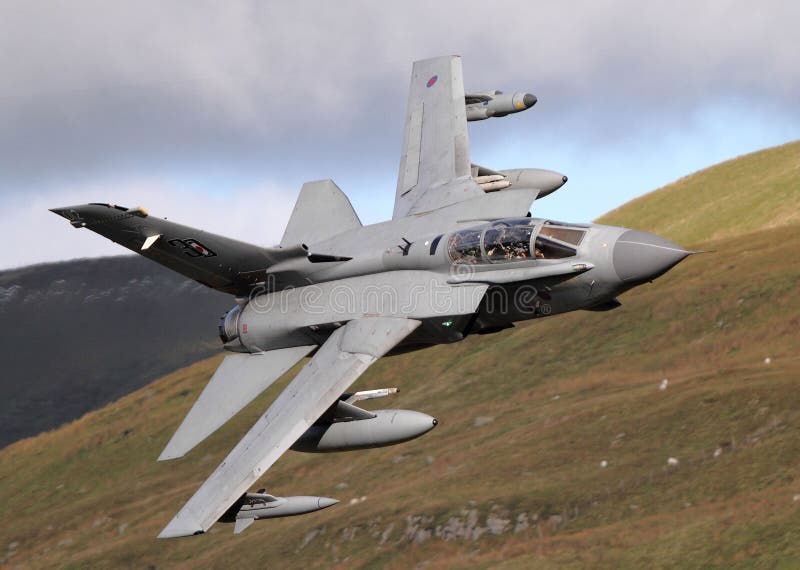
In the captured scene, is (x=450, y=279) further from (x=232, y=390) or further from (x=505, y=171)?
(x=505, y=171)

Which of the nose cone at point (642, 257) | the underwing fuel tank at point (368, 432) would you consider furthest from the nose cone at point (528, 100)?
the underwing fuel tank at point (368, 432)

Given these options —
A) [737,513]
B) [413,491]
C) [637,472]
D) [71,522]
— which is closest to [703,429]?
[637,472]

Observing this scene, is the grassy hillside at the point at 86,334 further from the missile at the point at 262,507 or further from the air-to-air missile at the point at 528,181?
the missile at the point at 262,507

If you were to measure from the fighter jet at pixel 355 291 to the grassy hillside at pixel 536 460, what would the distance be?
22141 mm

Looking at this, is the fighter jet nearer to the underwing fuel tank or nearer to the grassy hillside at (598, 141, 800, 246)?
the underwing fuel tank

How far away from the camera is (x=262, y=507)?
27016mm

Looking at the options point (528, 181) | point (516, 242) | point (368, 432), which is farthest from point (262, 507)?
point (528, 181)

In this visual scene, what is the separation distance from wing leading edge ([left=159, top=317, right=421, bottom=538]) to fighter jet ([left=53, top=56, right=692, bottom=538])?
38 mm

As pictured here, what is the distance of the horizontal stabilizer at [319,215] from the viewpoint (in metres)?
34.0

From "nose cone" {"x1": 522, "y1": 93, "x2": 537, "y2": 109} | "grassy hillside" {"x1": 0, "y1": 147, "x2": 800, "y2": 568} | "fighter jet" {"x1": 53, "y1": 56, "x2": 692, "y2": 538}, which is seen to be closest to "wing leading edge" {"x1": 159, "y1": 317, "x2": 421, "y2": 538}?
"fighter jet" {"x1": 53, "y1": 56, "x2": 692, "y2": 538}

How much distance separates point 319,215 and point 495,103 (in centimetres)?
827

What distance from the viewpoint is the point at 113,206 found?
29.5 m

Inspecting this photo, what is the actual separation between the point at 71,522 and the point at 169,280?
25.5 metres

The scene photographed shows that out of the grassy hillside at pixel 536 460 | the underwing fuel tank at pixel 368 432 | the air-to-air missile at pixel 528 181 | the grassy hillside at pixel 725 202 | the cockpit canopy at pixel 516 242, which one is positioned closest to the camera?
the cockpit canopy at pixel 516 242
